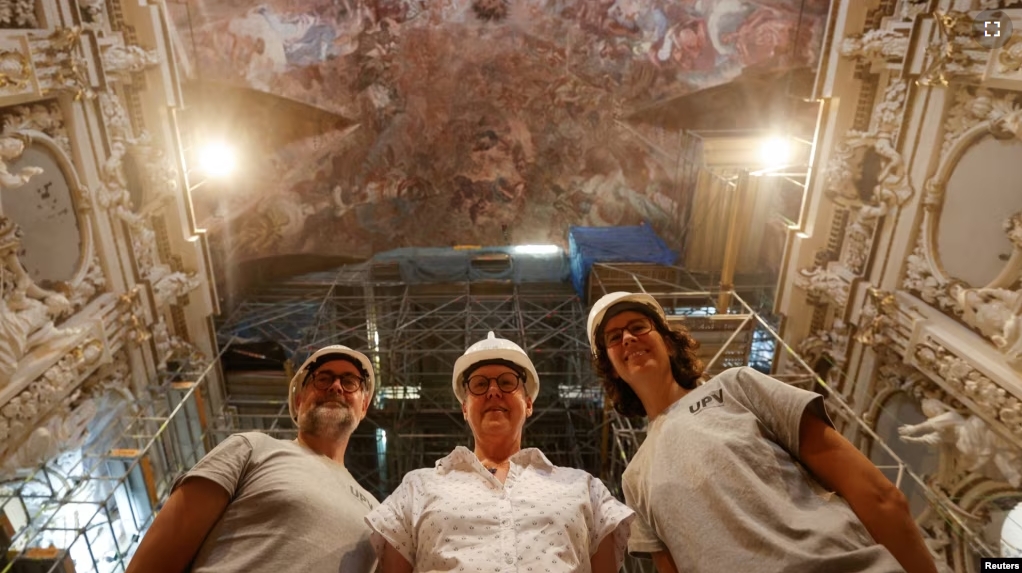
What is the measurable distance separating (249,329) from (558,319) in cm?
507

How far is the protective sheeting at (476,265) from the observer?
1041 centimetres

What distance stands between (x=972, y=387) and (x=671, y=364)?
343 cm

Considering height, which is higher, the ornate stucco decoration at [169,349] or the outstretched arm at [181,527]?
the outstretched arm at [181,527]

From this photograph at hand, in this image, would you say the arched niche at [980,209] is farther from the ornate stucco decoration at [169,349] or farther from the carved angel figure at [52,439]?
the ornate stucco decoration at [169,349]

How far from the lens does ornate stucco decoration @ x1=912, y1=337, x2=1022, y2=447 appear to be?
14.6 ft

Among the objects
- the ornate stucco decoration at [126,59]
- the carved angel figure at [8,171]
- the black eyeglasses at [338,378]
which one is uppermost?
the ornate stucco decoration at [126,59]

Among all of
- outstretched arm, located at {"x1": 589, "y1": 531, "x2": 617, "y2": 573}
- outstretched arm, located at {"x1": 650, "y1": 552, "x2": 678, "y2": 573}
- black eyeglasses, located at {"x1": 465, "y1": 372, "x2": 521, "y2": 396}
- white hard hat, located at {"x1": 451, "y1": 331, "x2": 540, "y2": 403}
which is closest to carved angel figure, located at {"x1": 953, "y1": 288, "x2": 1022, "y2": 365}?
outstretched arm, located at {"x1": 650, "y1": 552, "x2": 678, "y2": 573}

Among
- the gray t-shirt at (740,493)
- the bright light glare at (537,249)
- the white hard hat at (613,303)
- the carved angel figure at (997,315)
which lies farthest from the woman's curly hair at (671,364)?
the bright light glare at (537,249)

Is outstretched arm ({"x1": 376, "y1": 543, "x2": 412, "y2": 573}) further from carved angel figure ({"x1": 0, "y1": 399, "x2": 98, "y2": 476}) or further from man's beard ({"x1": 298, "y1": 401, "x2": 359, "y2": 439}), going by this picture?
carved angel figure ({"x1": 0, "y1": 399, "x2": 98, "y2": 476})

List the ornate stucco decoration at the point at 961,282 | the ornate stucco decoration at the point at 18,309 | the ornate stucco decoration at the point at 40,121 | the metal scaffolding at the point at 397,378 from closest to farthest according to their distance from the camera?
the ornate stucco decoration at the point at 961,282 < the ornate stucco decoration at the point at 18,309 < the ornate stucco decoration at the point at 40,121 < the metal scaffolding at the point at 397,378

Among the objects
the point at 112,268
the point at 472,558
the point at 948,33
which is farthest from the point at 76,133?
the point at 948,33

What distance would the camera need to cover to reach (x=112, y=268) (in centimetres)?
640

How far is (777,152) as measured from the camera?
28.1 ft

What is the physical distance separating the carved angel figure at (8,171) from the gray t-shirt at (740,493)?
5217 mm
